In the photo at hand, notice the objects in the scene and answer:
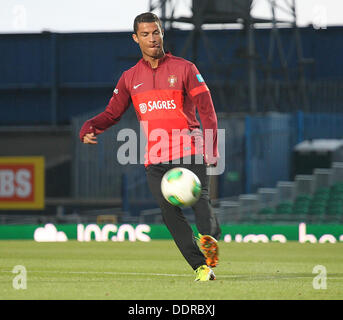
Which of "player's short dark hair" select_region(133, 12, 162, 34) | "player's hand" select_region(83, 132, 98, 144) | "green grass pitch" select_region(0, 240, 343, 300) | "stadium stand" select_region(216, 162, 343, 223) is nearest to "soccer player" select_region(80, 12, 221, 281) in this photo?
"player's short dark hair" select_region(133, 12, 162, 34)

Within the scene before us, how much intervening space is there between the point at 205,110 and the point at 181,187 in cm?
81

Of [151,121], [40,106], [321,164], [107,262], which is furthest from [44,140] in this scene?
[151,121]

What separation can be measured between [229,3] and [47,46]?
1305 centimetres

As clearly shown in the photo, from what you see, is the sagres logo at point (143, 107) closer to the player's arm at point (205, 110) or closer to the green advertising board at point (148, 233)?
the player's arm at point (205, 110)

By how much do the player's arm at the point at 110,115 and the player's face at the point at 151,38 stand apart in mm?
482

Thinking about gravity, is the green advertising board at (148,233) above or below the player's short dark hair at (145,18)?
below

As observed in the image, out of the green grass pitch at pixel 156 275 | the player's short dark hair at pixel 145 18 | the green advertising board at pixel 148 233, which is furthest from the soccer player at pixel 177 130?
the green advertising board at pixel 148 233

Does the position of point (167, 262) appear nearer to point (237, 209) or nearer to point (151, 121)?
point (151, 121)

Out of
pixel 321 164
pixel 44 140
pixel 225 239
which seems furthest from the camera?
pixel 44 140

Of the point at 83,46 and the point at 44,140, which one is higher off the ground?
the point at 83,46

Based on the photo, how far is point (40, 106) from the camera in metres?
46.5

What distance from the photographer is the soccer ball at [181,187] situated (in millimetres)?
9484

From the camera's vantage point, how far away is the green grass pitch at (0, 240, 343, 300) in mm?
8688

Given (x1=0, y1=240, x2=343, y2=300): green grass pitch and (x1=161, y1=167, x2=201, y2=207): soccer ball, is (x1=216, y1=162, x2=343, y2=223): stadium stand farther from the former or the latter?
(x1=161, y1=167, x2=201, y2=207): soccer ball
